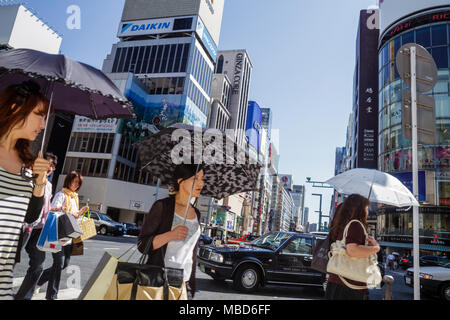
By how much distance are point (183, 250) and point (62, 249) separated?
8.66 feet

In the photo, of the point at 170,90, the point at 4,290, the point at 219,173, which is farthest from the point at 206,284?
the point at 170,90

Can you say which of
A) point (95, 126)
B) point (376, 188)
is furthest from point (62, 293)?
point (95, 126)

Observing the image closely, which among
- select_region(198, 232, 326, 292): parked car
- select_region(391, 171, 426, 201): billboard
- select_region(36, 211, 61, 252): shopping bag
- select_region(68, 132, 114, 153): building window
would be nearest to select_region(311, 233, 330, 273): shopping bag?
select_region(36, 211, 61, 252): shopping bag

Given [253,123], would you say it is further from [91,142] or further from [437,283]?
[437,283]

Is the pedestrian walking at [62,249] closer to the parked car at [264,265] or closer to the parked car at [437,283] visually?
the parked car at [264,265]

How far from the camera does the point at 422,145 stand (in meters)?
40.3

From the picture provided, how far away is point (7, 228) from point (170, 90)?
51125 millimetres

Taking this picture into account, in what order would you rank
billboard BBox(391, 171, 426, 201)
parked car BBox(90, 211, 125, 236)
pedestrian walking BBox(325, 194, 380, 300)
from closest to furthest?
pedestrian walking BBox(325, 194, 380, 300) → parked car BBox(90, 211, 125, 236) → billboard BBox(391, 171, 426, 201)

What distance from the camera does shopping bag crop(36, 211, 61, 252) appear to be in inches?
152

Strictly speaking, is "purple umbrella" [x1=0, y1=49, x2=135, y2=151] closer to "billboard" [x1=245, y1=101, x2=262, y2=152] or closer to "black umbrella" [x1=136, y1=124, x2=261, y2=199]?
"black umbrella" [x1=136, y1=124, x2=261, y2=199]

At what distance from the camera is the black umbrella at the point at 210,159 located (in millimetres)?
3336

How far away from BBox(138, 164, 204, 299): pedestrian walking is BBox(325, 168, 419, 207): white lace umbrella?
246 centimetres

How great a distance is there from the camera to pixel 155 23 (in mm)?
57625

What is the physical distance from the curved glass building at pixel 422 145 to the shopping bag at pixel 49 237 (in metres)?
37.6
